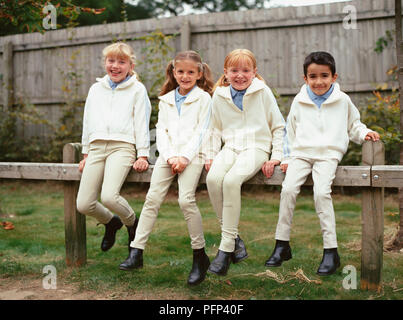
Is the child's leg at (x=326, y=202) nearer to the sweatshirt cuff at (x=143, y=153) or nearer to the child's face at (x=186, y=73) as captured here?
the child's face at (x=186, y=73)

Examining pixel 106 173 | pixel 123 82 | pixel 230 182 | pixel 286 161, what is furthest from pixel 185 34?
pixel 230 182

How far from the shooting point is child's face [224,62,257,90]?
3164 mm

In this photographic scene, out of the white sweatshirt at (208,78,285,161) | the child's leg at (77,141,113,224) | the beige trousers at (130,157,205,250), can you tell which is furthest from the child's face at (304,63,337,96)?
the child's leg at (77,141,113,224)

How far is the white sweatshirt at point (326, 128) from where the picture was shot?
3010mm

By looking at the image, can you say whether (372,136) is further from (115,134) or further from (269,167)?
(115,134)

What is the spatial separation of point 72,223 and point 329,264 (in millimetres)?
1991

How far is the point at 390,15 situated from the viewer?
6258 mm

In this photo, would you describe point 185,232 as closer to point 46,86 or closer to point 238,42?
point 238,42

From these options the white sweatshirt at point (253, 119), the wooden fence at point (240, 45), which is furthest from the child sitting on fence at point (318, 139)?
the wooden fence at point (240, 45)

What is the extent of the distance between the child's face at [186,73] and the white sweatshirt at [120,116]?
0.34 metres

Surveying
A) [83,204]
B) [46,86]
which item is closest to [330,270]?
[83,204]

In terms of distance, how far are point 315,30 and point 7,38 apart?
558 cm

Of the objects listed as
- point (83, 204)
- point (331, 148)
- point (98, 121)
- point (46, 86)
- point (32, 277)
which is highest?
point (46, 86)

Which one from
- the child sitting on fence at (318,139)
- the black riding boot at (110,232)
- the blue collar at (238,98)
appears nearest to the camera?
the child sitting on fence at (318,139)
